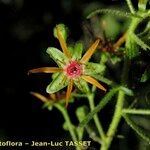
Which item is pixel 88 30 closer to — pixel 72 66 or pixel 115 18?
pixel 72 66

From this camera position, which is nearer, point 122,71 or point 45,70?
point 45,70

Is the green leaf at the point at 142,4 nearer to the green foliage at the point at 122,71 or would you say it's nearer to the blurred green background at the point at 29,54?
the green foliage at the point at 122,71

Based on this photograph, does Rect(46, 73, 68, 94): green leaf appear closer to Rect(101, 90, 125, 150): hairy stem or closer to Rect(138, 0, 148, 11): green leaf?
Rect(101, 90, 125, 150): hairy stem

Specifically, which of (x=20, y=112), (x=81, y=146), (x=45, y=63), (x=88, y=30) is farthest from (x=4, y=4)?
(x=81, y=146)

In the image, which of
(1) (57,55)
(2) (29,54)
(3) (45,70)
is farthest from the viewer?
(2) (29,54)

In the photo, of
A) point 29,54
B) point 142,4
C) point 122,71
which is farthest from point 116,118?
point 29,54

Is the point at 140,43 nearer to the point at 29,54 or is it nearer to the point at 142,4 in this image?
the point at 142,4
